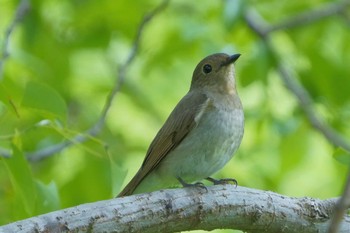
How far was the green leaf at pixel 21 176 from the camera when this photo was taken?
429 cm

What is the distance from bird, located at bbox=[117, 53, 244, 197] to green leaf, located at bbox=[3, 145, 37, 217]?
1.28 metres

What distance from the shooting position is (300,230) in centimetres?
466

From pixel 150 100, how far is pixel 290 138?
2572 millimetres

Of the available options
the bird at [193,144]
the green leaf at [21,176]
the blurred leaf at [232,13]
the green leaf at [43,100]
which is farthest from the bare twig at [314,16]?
the green leaf at [21,176]

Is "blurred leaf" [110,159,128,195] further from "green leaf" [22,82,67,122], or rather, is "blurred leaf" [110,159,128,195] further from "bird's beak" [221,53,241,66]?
"bird's beak" [221,53,241,66]

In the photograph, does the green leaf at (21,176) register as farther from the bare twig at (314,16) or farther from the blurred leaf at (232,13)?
the bare twig at (314,16)

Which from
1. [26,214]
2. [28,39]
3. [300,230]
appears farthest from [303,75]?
[26,214]

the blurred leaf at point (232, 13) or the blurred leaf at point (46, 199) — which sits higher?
the blurred leaf at point (232, 13)

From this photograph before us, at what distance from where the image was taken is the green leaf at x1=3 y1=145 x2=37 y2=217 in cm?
429

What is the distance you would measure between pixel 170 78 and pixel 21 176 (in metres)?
5.54

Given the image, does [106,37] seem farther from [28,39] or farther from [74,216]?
[74,216]

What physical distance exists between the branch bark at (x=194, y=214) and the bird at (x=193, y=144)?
85 centimetres

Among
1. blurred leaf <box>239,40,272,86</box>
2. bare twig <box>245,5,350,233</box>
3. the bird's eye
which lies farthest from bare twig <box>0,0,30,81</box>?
bare twig <box>245,5,350,233</box>

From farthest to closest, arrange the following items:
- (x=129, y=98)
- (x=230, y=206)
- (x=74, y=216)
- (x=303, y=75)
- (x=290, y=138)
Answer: (x=129, y=98) → (x=303, y=75) → (x=290, y=138) → (x=230, y=206) → (x=74, y=216)
